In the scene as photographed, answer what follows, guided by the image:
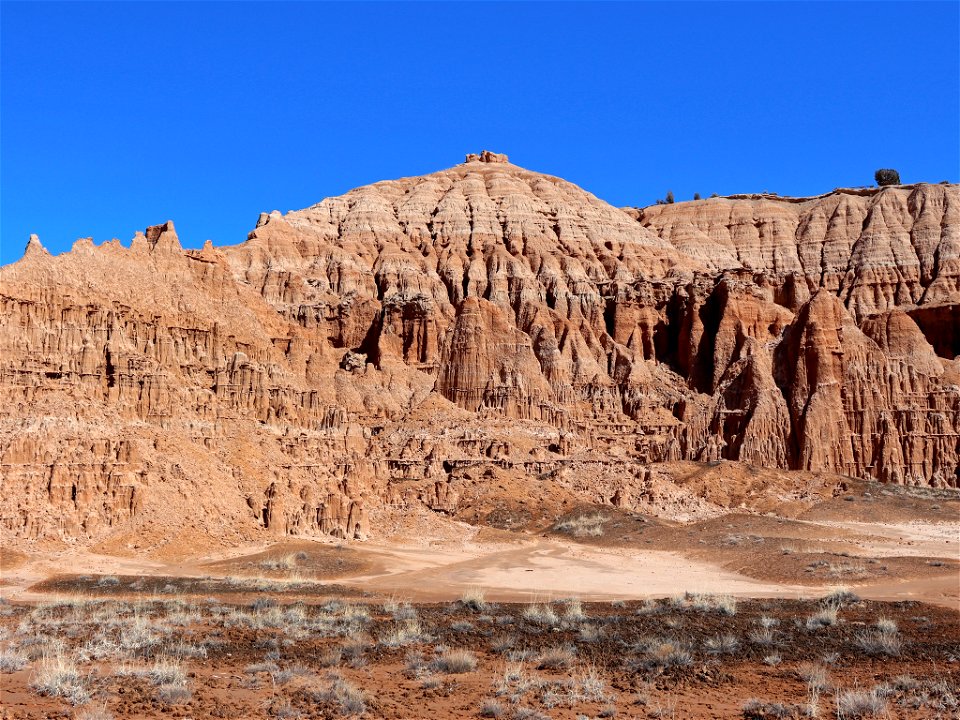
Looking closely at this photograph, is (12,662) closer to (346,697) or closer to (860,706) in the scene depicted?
(346,697)

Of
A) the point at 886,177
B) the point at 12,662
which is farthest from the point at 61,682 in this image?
the point at 886,177

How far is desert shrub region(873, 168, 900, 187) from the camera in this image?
136750mm

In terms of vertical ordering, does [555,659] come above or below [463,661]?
below

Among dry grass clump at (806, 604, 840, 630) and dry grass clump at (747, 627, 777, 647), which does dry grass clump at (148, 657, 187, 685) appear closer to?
dry grass clump at (747, 627, 777, 647)

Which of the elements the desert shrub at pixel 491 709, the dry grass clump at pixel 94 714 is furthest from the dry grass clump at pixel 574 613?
the dry grass clump at pixel 94 714

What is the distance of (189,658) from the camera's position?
16.4 m

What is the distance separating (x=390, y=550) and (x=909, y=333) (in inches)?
2414

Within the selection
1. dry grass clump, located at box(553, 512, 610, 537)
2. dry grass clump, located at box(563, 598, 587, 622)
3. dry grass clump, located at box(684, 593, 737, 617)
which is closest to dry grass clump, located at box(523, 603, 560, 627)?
dry grass clump, located at box(563, 598, 587, 622)

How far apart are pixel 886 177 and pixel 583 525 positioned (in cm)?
11111

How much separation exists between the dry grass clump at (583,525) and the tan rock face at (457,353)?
242 inches

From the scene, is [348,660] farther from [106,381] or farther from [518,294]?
[518,294]

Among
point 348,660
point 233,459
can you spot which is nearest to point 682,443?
point 233,459

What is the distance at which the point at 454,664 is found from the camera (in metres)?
16.0

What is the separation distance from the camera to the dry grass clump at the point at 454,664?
15977 millimetres
